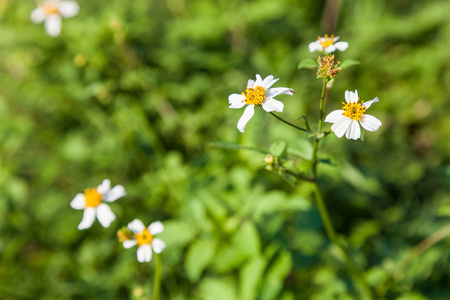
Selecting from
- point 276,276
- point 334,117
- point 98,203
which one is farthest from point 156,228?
point 334,117

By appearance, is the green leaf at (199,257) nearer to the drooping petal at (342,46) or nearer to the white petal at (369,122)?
the white petal at (369,122)

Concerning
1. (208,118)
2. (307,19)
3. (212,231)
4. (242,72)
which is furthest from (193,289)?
(307,19)

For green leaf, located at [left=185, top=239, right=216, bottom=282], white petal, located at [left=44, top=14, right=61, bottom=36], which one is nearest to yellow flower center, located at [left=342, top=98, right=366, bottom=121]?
green leaf, located at [left=185, top=239, right=216, bottom=282]

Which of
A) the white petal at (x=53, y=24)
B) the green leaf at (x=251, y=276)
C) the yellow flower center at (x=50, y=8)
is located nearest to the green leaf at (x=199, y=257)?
the green leaf at (x=251, y=276)

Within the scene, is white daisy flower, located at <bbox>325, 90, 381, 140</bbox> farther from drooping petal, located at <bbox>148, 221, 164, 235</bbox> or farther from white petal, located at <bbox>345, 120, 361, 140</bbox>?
drooping petal, located at <bbox>148, 221, 164, 235</bbox>

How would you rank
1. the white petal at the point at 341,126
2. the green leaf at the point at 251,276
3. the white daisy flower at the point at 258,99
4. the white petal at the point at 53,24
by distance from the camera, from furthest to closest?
the white petal at the point at 53,24
the green leaf at the point at 251,276
the white daisy flower at the point at 258,99
the white petal at the point at 341,126

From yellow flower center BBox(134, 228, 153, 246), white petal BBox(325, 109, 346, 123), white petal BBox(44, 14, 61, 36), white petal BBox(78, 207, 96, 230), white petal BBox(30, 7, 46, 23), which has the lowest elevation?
yellow flower center BBox(134, 228, 153, 246)
